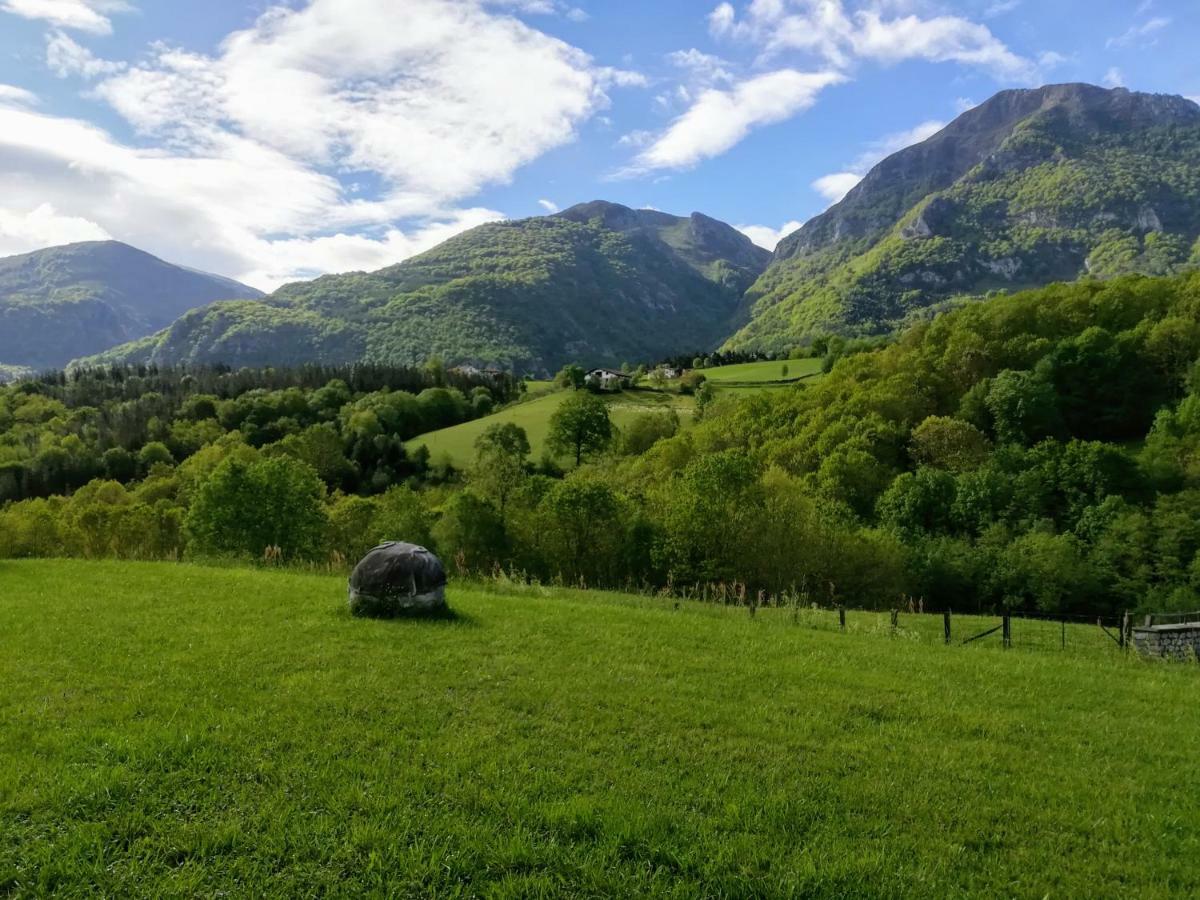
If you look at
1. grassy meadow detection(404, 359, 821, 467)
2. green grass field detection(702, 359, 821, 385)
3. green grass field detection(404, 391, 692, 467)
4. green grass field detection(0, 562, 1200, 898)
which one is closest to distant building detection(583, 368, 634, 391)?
green grass field detection(404, 391, 692, 467)

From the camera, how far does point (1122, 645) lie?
2123 centimetres

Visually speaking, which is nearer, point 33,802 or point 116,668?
point 33,802

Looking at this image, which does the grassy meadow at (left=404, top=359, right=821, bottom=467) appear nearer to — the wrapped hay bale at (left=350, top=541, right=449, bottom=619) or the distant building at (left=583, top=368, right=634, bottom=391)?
the distant building at (left=583, top=368, right=634, bottom=391)

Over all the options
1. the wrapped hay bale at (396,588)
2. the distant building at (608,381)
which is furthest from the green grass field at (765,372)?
the wrapped hay bale at (396,588)

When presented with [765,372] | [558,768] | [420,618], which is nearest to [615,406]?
[765,372]

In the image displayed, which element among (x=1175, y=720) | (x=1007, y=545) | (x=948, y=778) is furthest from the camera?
(x=1007, y=545)

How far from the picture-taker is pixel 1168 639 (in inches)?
1017

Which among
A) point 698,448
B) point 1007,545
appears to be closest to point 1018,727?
point 1007,545

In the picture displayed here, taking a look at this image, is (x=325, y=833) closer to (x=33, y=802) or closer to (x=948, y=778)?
(x=33, y=802)

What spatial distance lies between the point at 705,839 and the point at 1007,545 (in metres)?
61.2

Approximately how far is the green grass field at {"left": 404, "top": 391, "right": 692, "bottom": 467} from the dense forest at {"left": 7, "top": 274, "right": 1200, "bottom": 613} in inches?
220

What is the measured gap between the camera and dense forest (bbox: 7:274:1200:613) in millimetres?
46375

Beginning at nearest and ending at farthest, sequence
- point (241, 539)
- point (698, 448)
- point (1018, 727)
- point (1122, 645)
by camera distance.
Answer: point (1018, 727) → point (1122, 645) → point (241, 539) → point (698, 448)

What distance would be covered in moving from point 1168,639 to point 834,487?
145 feet
